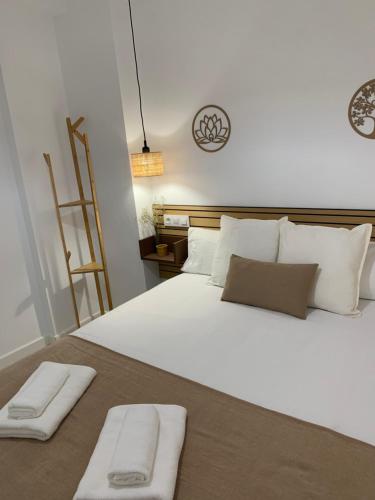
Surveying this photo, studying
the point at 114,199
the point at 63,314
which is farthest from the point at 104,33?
the point at 63,314

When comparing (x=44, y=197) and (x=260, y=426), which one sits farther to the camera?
(x=44, y=197)

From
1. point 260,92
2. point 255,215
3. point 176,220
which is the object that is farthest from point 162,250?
point 260,92

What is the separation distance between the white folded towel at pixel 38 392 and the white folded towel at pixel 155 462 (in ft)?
0.87

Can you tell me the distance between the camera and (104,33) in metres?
2.90

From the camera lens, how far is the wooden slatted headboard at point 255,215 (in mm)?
2365

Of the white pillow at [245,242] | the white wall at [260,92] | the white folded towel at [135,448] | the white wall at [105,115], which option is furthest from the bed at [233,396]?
the white wall at [105,115]

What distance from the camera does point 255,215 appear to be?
275 centimetres

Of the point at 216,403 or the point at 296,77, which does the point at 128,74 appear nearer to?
the point at 296,77

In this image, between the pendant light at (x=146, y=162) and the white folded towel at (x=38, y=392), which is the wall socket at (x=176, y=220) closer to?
the pendant light at (x=146, y=162)

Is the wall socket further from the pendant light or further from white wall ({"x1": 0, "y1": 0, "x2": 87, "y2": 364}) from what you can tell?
white wall ({"x1": 0, "y1": 0, "x2": 87, "y2": 364})

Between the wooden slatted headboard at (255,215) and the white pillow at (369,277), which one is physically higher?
the wooden slatted headboard at (255,215)

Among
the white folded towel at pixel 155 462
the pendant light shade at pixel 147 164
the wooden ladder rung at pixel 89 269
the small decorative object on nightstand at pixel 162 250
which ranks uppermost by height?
the pendant light shade at pixel 147 164

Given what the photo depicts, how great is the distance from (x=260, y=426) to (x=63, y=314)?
2.36 metres

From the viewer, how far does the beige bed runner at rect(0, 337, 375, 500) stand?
1.06 m
